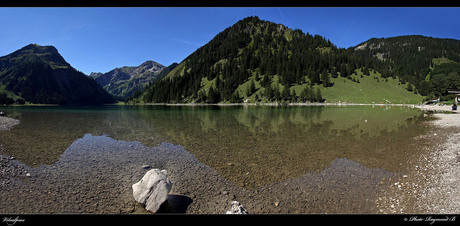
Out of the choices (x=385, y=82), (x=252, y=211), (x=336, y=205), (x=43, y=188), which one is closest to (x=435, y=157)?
(x=336, y=205)

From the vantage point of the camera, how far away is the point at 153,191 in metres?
7.77

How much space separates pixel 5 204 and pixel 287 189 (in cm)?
1259

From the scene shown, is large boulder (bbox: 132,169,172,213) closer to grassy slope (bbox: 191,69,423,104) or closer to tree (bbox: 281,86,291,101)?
tree (bbox: 281,86,291,101)

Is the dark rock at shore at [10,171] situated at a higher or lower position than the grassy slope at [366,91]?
lower

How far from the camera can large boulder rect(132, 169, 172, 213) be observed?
7509 millimetres

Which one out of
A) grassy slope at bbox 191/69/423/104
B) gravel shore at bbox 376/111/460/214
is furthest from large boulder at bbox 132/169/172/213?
grassy slope at bbox 191/69/423/104

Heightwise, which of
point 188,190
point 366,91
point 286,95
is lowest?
point 188,190

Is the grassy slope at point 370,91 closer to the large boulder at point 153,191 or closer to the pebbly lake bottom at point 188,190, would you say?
the pebbly lake bottom at point 188,190

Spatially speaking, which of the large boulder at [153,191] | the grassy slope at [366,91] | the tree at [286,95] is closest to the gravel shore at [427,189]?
the large boulder at [153,191]

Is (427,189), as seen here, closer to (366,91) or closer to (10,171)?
(10,171)

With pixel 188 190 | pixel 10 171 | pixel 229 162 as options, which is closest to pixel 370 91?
pixel 229 162

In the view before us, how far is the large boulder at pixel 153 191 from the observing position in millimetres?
7509

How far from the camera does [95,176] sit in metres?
11.3
